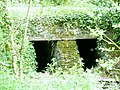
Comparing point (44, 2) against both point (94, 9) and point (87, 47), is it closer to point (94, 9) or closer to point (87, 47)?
point (94, 9)

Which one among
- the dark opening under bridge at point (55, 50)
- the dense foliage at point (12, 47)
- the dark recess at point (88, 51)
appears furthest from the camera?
the dark recess at point (88, 51)

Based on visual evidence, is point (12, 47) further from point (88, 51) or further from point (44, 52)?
point (88, 51)

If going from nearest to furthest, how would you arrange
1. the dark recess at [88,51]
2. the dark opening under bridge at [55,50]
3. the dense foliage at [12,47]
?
the dense foliage at [12,47]
the dark opening under bridge at [55,50]
the dark recess at [88,51]

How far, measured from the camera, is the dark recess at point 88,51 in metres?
10.2

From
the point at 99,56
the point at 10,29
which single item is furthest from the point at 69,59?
the point at 10,29

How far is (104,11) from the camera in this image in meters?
9.54

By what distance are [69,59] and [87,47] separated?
7.68 ft

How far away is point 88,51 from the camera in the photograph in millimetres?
11086

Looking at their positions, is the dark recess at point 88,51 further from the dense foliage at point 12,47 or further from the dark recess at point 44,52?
the dense foliage at point 12,47

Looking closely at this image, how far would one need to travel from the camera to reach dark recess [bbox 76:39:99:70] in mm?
10219

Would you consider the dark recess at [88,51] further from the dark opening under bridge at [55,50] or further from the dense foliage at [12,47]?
the dense foliage at [12,47]

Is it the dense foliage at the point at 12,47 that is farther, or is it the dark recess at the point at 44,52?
the dark recess at the point at 44,52

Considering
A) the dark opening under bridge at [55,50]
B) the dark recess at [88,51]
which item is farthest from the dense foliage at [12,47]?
the dark recess at [88,51]

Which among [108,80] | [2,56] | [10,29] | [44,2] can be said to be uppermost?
[44,2]
